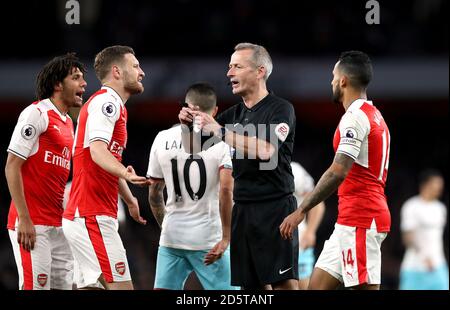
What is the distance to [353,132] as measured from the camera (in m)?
6.13

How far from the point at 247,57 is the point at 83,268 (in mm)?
1980

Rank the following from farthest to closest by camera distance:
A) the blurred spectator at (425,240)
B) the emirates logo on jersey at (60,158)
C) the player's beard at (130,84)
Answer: the blurred spectator at (425,240) < the player's beard at (130,84) < the emirates logo on jersey at (60,158)

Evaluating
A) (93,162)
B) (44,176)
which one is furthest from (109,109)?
(44,176)

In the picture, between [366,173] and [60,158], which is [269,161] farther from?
[60,158]

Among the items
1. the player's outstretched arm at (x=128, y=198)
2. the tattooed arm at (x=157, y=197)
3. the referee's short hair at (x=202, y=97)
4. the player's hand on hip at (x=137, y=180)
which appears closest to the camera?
the player's hand on hip at (x=137, y=180)

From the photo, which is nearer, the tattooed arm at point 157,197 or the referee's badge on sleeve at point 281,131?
the referee's badge on sleeve at point 281,131

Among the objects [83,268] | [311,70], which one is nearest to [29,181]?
[83,268]

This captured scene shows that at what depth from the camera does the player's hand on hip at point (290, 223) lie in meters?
6.05

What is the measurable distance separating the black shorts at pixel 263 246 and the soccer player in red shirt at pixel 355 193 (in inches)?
8.4

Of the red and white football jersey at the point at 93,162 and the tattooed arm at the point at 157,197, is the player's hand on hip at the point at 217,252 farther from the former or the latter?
the red and white football jersey at the point at 93,162

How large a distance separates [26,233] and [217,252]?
5.20 feet

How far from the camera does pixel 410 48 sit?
15305mm

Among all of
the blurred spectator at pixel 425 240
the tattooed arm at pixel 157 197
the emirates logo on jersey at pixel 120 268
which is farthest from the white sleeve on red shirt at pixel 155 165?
the blurred spectator at pixel 425 240

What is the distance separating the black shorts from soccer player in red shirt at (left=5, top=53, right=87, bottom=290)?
130 centimetres
